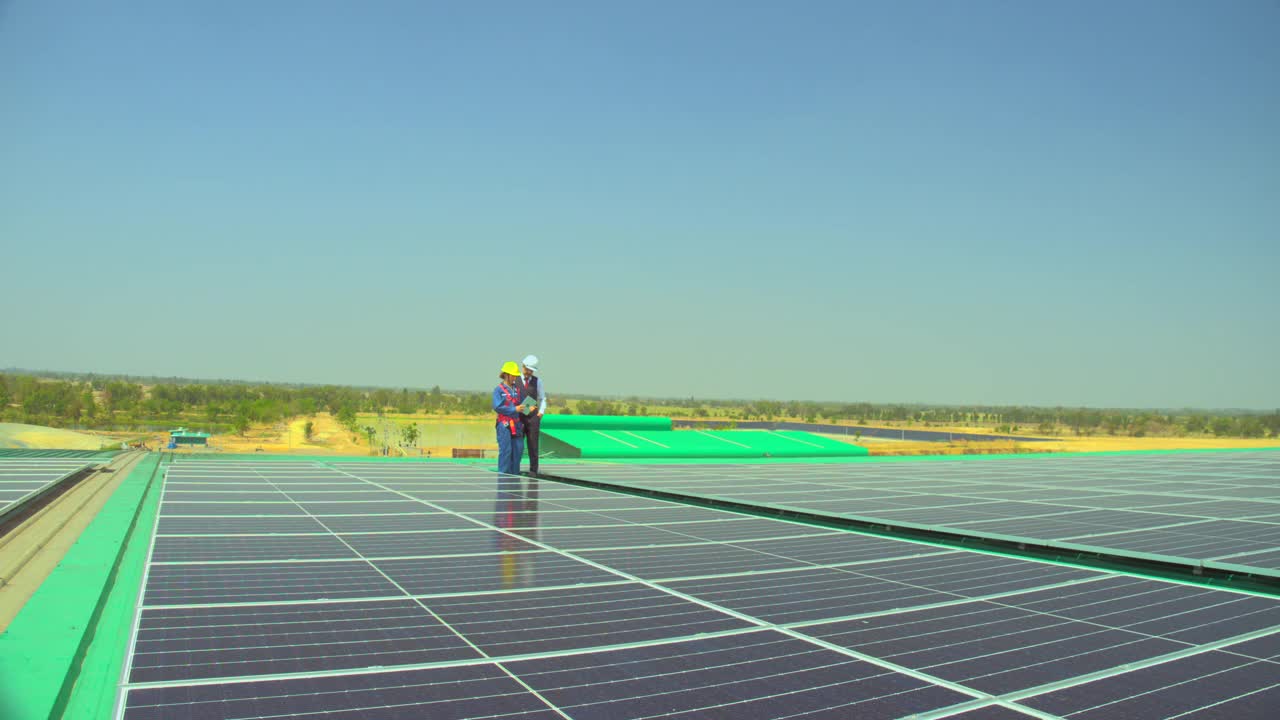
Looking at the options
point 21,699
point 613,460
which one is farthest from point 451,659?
point 613,460

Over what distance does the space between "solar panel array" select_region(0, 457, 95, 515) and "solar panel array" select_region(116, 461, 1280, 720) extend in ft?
6.84

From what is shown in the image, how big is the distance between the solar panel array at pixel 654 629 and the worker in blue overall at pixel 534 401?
6.87 metres

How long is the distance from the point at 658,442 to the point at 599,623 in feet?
63.1

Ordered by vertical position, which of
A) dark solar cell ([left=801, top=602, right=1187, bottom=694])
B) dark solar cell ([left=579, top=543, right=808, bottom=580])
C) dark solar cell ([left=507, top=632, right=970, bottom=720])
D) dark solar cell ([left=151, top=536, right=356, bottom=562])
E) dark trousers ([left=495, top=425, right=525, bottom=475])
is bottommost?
dark solar cell ([left=507, top=632, right=970, bottom=720])

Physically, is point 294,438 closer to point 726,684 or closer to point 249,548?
point 249,548

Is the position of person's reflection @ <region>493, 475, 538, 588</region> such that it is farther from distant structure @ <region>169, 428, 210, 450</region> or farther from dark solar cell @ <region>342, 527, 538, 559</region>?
distant structure @ <region>169, 428, 210, 450</region>

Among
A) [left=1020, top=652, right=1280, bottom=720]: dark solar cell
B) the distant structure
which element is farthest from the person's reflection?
the distant structure

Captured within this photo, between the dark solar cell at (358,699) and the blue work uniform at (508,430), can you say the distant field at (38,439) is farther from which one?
the dark solar cell at (358,699)

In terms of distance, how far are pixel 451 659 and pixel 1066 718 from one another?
268 centimetres

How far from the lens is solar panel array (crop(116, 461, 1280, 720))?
11.7 ft

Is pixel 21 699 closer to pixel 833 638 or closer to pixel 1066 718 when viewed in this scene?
pixel 833 638

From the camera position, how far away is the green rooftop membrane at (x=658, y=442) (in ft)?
71.2

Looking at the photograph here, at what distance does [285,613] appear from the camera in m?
4.81

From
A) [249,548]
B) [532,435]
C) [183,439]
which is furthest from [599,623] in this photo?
[183,439]
